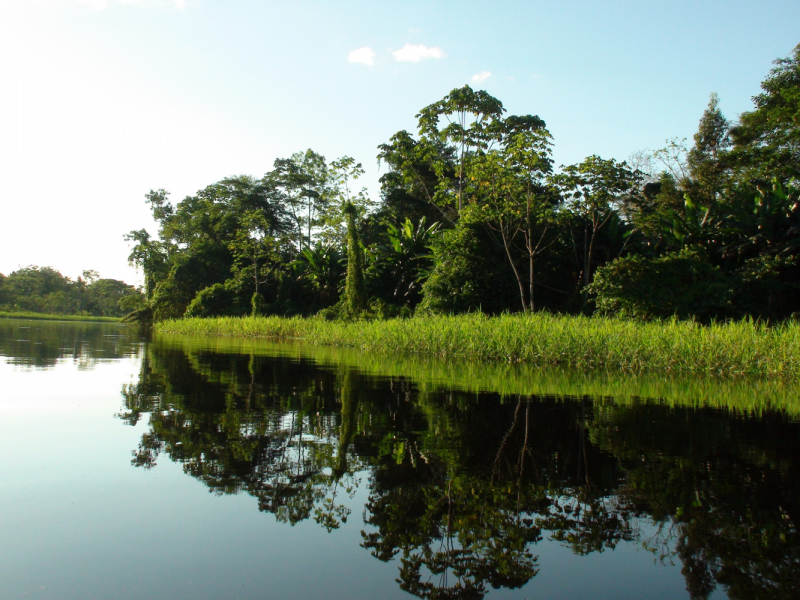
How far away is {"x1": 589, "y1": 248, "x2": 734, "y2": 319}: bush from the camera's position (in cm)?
1477

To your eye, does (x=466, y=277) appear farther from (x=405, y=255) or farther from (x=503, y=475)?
(x=503, y=475)

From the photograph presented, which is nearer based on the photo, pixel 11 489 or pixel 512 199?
pixel 11 489

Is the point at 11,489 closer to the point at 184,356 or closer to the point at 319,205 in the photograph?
the point at 184,356

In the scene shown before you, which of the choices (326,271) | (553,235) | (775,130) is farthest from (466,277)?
(775,130)

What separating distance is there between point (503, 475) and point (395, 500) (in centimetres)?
82

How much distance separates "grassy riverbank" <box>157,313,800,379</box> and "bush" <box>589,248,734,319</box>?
151cm

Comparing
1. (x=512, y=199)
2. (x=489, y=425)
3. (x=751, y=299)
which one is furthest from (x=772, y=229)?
(x=489, y=425)

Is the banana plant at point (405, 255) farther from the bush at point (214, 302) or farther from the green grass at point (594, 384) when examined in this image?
the green grass at point (594, 384)

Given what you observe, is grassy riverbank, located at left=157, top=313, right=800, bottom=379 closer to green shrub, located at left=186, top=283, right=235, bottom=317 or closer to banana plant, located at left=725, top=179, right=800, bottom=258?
banana plant, located at left=725, top=179, right=800, bottom=258

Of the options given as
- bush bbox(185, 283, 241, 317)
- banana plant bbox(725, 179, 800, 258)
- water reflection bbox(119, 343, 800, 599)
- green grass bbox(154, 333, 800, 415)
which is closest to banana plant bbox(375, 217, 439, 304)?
banana plant bbox(725, 179, 800, 258)

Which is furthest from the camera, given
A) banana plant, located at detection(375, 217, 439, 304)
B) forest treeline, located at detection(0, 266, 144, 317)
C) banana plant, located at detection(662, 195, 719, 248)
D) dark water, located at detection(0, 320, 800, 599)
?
forest treeline, located at detection(0, 266, 144, 317)

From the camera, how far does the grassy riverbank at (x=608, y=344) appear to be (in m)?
9.99

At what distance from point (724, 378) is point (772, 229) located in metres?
7.65

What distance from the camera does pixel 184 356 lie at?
13375 millimetres
